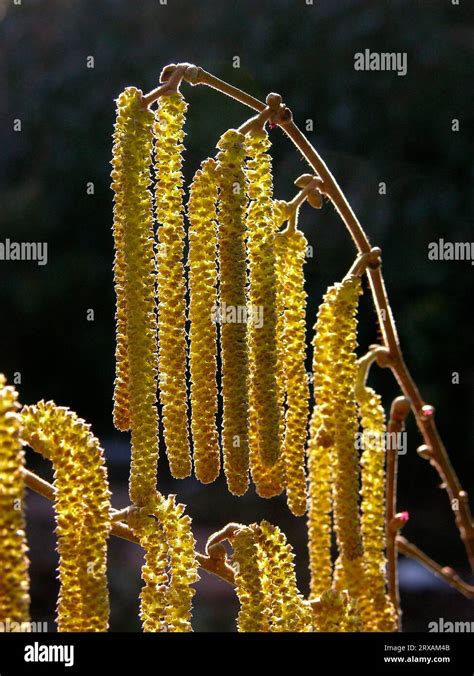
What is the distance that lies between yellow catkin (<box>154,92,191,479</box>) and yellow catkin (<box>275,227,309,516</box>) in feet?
0.38

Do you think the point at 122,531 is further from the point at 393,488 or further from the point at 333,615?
the point at 393,488

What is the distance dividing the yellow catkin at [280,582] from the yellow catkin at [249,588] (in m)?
0.01

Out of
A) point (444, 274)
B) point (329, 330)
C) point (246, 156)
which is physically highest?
point (444, 274)

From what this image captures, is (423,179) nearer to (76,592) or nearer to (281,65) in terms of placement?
(281,65)

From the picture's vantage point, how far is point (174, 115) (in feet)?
2.15

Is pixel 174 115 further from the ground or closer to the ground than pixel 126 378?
further from the ground

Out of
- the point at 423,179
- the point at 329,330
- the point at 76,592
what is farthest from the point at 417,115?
the point at 76,592

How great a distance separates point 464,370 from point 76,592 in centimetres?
311

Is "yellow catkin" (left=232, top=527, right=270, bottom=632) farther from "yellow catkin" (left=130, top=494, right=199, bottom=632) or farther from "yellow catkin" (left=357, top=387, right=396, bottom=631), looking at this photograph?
"yellow catkin" (left=357, top=387, right=396, bottom=631)

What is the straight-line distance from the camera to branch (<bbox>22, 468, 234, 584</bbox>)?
57 cm

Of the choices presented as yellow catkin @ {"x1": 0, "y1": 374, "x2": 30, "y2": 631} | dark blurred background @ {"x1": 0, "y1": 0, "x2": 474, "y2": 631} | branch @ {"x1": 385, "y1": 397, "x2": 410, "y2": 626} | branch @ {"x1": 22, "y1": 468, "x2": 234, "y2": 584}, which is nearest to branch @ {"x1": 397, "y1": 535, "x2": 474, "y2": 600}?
branch @ {"x1": 385, "y1": 397, "x2": 410, "y2": 626}

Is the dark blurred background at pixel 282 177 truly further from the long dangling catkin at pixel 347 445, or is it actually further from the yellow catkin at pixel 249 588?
the yellow catkin at pixel 249 588
